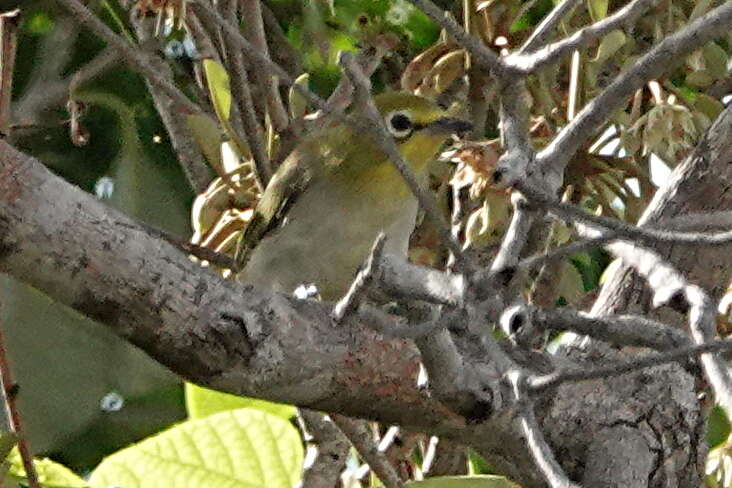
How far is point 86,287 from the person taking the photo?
1398 mm

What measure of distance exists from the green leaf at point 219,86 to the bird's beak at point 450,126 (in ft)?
1.60

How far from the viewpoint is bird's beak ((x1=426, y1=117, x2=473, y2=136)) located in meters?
2.48

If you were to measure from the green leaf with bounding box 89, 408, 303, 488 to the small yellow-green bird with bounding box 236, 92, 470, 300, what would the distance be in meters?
0.55

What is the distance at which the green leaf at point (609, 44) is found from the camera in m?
2.09

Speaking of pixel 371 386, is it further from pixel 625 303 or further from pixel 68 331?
pixel 68 331

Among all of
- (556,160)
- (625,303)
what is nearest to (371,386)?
(556,160)

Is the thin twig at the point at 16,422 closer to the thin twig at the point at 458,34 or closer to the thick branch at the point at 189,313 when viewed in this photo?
the thick branch at the point at 189,313

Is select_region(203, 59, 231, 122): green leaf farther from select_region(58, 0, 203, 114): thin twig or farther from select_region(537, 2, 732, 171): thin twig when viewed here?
select_region(537, 2, 732, 171): thin twig

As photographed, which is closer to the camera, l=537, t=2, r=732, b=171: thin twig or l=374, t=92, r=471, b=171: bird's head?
l=537, t=2, r=732, b=171: thin twig

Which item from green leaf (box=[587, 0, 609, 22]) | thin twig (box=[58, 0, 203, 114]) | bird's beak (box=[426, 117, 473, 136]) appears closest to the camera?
thin twig (box=[58, 0, 203, 114])

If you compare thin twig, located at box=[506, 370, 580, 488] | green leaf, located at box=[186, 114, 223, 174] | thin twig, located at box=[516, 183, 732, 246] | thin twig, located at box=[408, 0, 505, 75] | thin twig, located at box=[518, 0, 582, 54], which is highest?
thin twig, located at box=[408, 0, 505, 75]

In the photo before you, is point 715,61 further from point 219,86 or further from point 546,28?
point 546,28

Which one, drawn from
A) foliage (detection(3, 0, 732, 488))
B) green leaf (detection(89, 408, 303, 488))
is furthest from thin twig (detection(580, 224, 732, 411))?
green leaf (detection(89, 408, 303, 488))

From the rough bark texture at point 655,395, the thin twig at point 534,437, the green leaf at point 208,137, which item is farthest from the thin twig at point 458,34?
the green leaf at point 208,137
